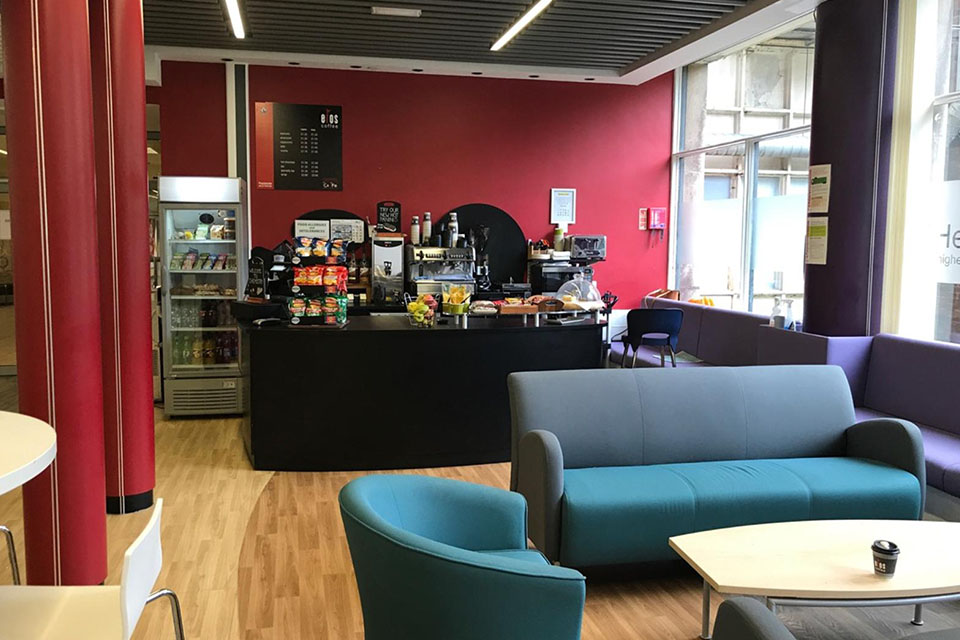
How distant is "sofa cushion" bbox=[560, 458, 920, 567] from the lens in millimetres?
3381

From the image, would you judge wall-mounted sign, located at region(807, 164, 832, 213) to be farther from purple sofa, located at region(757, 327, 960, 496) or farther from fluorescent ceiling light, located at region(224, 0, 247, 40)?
fluorescent ceiling light, located at region(224, 0, 247, 40)

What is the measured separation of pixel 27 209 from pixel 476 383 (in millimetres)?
2975

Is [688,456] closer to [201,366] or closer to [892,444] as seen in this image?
[892,444]

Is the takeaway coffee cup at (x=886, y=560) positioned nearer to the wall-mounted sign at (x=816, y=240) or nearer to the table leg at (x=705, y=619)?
the table leg at (x=705, y=619)

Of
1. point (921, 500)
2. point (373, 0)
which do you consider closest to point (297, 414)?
point (373, 0)

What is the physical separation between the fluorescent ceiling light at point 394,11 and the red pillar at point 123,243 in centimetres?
222

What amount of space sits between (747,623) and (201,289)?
6405mm

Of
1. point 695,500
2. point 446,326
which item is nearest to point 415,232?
point 446,326

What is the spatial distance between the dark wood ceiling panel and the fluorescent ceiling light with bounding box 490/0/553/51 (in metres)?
0.06

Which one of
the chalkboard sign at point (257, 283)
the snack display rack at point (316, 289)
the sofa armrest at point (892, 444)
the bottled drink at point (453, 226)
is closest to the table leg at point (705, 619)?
the sofa armrest at point (892, 444)

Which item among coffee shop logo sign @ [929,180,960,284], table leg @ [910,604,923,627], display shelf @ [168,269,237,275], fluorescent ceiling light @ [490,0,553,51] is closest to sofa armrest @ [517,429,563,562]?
table leg @ [910,604,923,627]

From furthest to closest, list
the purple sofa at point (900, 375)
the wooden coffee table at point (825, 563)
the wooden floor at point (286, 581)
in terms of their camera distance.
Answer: the purple sofa at point (900, 375) < the wooden floor at point (286, 581) < the wooden coffee table at point (825, 563)

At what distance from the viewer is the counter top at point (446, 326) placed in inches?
204

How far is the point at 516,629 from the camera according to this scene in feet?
6.72
